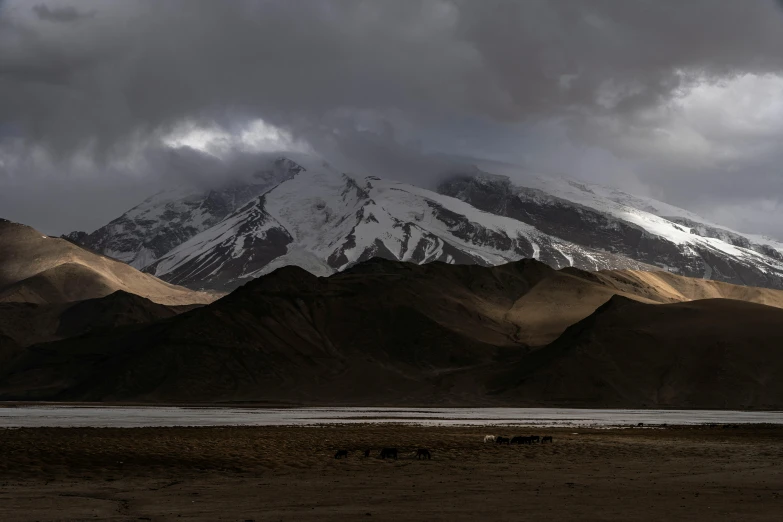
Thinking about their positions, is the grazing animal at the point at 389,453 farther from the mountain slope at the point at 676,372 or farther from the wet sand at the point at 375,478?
the mountain slope at the point at 676,372

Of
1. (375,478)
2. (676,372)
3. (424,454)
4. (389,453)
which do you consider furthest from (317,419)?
(676,372)

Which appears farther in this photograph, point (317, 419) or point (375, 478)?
point (317, 419)

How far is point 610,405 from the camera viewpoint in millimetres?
180625

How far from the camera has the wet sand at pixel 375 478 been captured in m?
37.9

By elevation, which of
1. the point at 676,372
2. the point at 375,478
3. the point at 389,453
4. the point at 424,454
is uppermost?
the point at 676,372

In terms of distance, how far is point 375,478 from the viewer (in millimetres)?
49938

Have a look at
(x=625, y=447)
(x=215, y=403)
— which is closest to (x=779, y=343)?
(x=215, y=403)

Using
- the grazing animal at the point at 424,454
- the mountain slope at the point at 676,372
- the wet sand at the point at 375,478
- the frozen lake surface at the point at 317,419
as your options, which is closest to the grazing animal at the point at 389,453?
the wet sand at the point at 375,478

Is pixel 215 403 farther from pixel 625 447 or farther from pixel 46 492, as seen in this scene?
pixel 46 492

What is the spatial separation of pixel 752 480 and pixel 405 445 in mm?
29343

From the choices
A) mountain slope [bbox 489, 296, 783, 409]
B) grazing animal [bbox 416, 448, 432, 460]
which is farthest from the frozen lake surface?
grazing animal [bbox 416, 448, 432, 460]

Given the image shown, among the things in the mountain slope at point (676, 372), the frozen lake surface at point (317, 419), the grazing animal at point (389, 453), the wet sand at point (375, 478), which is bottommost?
the frozen lake surface at point (317, 419)

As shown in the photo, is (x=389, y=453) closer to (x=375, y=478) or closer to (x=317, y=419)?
(x=375, y=478)

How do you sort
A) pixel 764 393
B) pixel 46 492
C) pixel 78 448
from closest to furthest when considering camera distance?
pixel 46 492, pixel 78 448, pixel 764 393
